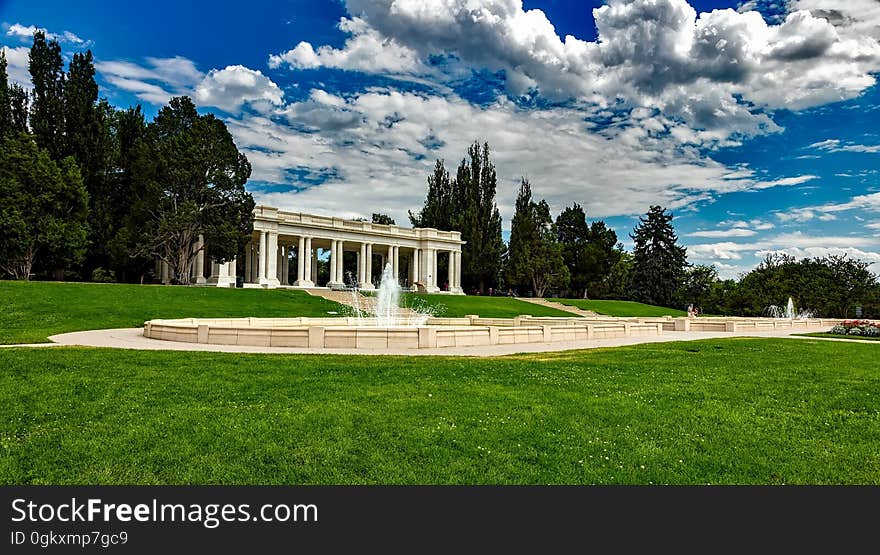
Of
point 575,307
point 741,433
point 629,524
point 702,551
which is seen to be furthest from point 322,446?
point 575,307

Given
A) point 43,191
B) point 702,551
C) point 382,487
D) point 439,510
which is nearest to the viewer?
point 702,551

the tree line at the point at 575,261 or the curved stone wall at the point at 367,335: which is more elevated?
the tree line at the point at 575,261

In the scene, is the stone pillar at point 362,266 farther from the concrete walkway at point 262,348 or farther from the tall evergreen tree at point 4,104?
the concrete walkway at point 262,348

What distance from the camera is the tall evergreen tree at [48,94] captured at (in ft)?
147

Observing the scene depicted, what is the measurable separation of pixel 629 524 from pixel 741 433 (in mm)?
3268

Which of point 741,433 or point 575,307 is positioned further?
point 575,307

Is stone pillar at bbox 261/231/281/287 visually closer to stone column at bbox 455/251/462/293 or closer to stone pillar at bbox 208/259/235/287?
stone pillar at bbox 208/259/235/287

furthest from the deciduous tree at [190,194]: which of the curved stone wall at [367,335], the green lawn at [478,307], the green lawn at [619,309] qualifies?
the green lawn at [619,309]

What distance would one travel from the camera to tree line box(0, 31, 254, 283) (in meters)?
40.4

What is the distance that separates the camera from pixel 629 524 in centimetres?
497

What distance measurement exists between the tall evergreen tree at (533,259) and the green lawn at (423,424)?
178 feet

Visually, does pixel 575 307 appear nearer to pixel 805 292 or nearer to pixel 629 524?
pixel 805 292

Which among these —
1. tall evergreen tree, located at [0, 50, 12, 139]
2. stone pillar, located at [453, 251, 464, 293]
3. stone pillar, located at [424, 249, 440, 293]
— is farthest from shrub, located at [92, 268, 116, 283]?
stone pillar, located at [453, 251, 464, 293]

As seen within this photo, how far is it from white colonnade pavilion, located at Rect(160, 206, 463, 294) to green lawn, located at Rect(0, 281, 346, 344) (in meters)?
15.0
